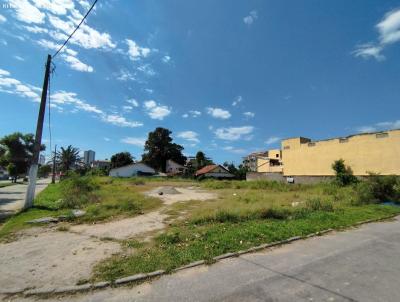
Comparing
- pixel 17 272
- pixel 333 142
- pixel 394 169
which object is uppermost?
pixel 333 142

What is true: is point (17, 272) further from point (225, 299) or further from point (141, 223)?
point (141, 223)

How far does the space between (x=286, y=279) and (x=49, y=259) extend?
4974mm

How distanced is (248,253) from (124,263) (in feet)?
9.11

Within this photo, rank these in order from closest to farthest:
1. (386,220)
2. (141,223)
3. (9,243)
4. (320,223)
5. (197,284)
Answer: (197,284) → (9,243) → (320,223) → (141,223) → (386,220)

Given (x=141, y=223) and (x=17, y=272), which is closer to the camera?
(x=17, y=272)

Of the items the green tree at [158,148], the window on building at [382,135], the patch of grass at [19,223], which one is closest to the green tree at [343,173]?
the window on building at [382,135]

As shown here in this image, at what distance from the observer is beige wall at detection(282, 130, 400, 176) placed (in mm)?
27156

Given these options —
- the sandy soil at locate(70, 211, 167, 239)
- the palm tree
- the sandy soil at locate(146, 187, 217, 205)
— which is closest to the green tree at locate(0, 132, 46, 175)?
the palm tree

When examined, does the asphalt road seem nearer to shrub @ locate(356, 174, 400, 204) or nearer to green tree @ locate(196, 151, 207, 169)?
shrub @ locate(356, 174, 400, 204)

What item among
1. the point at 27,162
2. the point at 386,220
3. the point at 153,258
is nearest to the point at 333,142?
the point at 386,220

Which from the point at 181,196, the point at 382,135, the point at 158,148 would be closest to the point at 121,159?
the point at 158,148

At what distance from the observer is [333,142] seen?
33375mm

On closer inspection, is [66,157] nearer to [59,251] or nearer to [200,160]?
[200,160]

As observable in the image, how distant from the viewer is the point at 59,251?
6.58m
